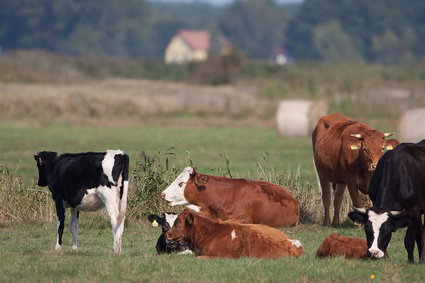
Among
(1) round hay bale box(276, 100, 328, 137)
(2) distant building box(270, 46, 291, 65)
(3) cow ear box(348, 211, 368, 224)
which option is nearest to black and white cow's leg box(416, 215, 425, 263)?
(3) cow ear box(348, 211, 368, 224)

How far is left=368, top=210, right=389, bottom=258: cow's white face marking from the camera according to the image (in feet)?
40.1

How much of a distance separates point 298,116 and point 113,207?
2431 cm

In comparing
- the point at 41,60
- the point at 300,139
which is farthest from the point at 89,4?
the point at 300,139

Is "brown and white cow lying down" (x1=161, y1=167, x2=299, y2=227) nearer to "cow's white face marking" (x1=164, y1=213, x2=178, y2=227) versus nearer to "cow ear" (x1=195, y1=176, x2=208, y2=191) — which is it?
"cow ear" (x1=195, y1=176, x2=208, y2=191)

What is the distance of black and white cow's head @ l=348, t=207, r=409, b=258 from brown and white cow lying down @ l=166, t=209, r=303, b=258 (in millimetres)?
1093

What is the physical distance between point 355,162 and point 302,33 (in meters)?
156

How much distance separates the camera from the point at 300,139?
1518 inches

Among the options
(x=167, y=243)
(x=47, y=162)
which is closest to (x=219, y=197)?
(x=167, y=243)

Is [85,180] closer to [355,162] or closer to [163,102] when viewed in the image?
[355,162]

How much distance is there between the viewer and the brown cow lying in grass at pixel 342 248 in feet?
41.5

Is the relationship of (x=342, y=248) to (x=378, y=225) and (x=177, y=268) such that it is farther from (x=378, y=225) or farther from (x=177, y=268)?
(x=177, y=268)

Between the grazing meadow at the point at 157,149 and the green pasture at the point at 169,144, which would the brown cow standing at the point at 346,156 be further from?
the green pasture at the point at 169,144

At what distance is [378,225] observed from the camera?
484 inches

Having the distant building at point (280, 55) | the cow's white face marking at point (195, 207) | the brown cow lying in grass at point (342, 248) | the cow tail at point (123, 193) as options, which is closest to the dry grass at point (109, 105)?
the cow's white face marking at point (195, 207)
